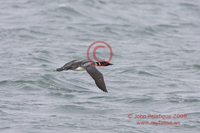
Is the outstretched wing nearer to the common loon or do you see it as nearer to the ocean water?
the common loon

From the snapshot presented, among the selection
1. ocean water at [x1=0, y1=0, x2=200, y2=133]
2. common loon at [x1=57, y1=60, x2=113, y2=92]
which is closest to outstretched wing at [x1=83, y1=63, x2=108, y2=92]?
common loon at [x1=57, y1=60, x2=113, y2=92]

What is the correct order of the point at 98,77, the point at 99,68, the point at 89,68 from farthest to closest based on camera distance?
the point at 99,68 → the point at 89,68 → the point at 98,77

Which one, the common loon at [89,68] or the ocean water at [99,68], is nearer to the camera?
the common loon at [89,68]

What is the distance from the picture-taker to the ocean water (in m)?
7.55

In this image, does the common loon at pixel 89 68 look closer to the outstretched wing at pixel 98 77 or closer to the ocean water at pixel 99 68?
the outstretched wing at pixel 98 77

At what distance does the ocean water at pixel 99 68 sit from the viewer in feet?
24.8

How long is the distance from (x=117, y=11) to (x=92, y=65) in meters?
11.8

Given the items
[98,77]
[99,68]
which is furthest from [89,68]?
[99,68]

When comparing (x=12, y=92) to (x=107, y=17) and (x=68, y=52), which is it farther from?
(x=107, y=17)

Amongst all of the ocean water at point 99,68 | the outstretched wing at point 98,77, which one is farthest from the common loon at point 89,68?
the ocean water at point 99,68

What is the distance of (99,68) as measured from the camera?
11359mm

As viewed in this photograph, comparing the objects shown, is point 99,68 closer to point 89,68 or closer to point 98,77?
point 89,68

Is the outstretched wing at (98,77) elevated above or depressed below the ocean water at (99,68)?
above

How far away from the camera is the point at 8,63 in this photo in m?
11.1
